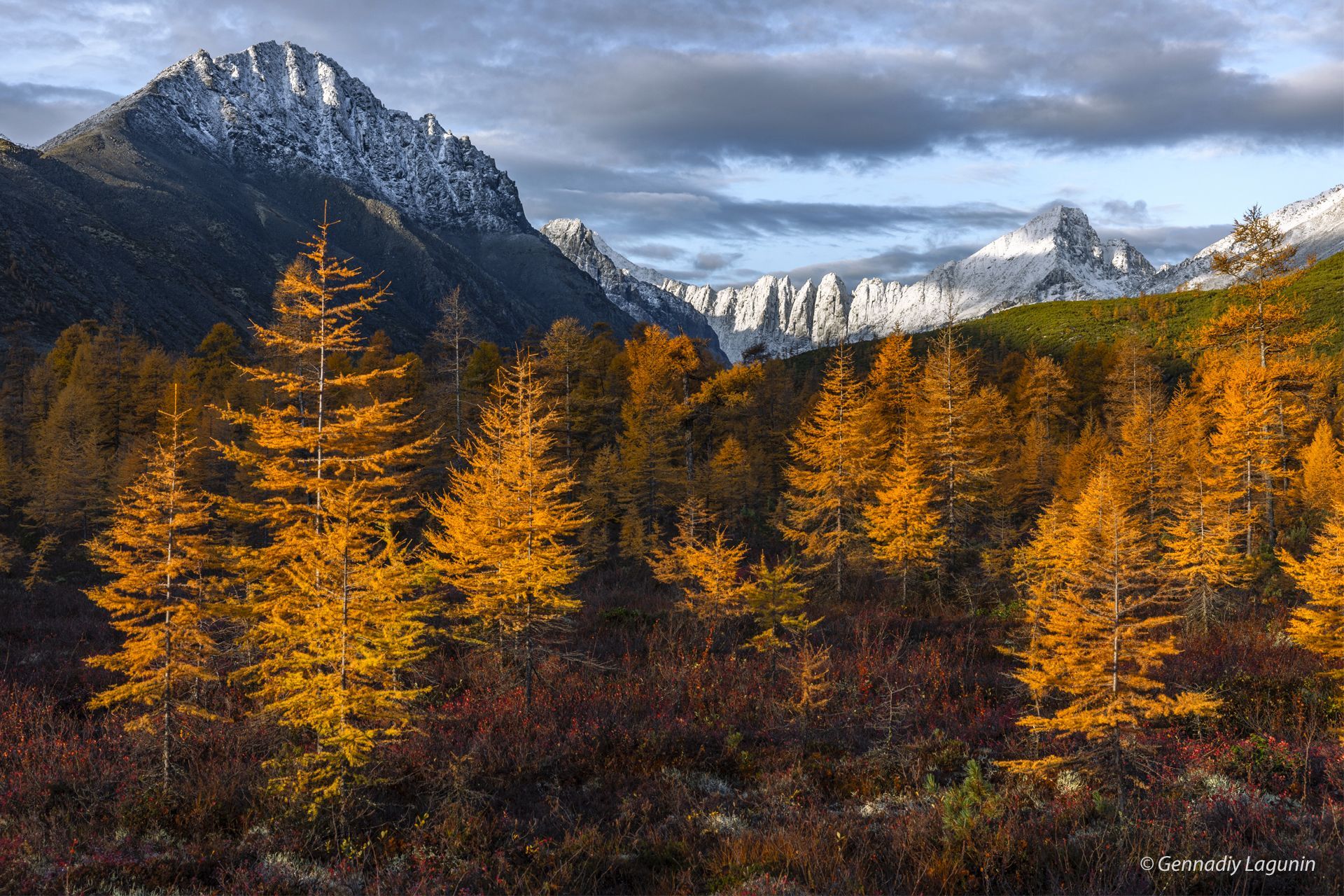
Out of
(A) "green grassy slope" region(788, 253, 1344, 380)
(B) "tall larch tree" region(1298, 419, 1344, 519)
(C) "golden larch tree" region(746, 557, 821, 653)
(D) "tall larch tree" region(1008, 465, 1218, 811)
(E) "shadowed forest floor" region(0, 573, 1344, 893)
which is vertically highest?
(A) "green grassy slope" region(788, 253, 1344, 380)

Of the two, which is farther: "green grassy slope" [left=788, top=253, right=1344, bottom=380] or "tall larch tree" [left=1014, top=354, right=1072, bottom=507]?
"green grassy slope" [left=788, top=253, right=1344, bottom=380]

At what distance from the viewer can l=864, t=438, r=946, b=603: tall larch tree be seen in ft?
86.1

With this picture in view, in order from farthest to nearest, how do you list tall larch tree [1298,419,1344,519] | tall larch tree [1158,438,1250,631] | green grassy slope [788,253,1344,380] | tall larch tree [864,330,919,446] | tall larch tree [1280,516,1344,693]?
green grassy slope [788,253,1344,380] → tall larch tree [864,330,919,446] → tall larch tree [1298,419,1344,519] → tall larch tree [1158,438,1250,631] → tall larch tree [1280,516,1344,693]

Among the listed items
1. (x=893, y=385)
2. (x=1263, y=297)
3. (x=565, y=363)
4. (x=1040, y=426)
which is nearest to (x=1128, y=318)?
(x=1040, y=426)

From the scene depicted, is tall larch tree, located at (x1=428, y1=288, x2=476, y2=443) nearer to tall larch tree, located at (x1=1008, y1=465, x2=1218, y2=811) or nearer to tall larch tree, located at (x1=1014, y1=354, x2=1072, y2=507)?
tall larch tree, located at (x1=1008, y1=465, x2=1218, y2=811)

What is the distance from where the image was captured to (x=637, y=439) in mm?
41344

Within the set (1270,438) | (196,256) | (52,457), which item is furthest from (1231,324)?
(196,256)

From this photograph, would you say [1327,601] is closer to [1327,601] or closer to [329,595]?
[1327,601]

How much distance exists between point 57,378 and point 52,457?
18.5m

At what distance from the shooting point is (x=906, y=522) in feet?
87.9

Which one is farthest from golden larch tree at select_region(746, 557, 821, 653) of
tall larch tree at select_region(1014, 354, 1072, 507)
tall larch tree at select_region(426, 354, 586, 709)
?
tall larch tree at select_region(1014, 354, 1072, 507)

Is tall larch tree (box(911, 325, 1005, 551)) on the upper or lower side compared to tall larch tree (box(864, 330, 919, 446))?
lower

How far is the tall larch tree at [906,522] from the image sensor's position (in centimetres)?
2625

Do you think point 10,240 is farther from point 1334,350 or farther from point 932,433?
point 1334,350
